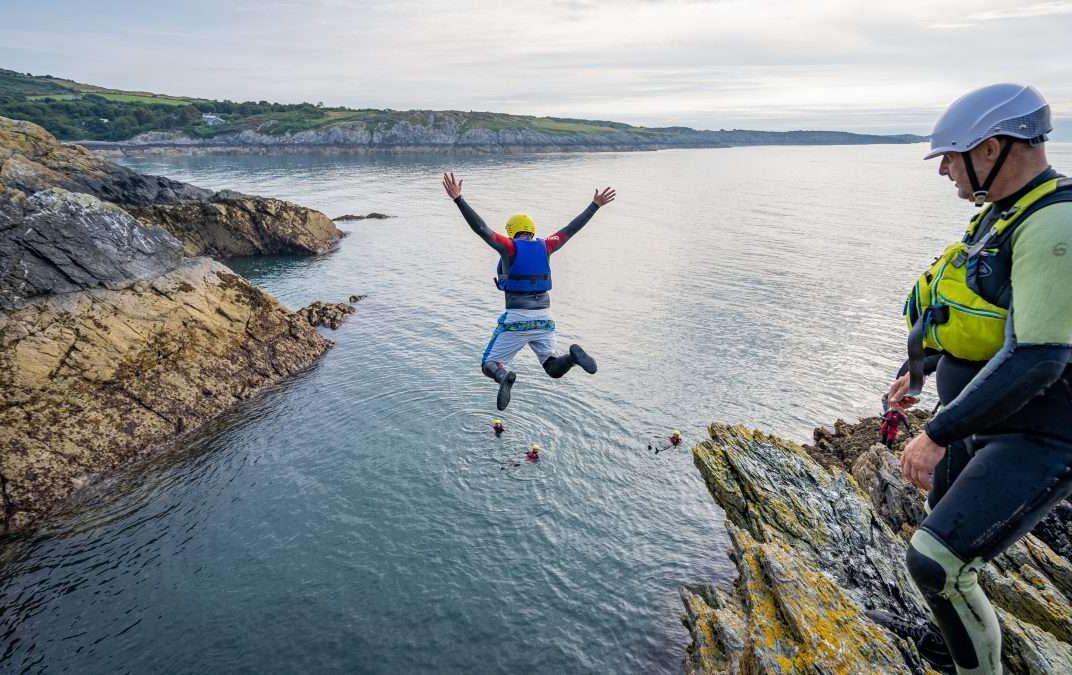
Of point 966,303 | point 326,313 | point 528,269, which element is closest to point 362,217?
point 326,313

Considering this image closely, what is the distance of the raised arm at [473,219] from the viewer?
10.3 meters

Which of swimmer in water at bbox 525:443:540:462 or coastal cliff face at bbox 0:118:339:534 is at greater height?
coastal cliff face at bbox 0:118:339:534

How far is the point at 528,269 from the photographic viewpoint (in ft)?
38.7

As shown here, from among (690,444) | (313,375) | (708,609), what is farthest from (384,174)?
(708,609)

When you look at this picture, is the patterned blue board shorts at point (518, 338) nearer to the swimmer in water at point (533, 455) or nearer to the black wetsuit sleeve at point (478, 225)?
the black wetsuit sleeve at point (478, 225)

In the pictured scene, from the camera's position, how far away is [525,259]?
11750mm

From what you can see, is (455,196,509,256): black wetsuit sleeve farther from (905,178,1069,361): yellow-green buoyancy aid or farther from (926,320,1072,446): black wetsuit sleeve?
(926,320,1072,446): black wetsuit sleeve

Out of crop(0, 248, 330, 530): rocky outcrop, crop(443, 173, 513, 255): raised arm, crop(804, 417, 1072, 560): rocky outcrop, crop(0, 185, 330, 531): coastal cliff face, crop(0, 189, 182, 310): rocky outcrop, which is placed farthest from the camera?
crop(0, 189, 182, 310): rocky outcrop

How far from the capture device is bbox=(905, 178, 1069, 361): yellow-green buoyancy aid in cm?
407

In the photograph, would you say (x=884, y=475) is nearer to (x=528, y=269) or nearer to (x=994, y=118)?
(x=528, y=269)

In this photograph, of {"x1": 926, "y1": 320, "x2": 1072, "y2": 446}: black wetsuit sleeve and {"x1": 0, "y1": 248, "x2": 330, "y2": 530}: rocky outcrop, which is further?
{"x1": 0, "y1": 248, "x2": 330, "y2": 530}: rocky outcrop

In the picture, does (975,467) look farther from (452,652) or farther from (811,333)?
(811,333)

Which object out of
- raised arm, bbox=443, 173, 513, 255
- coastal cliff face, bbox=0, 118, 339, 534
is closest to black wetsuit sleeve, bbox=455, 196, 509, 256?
raised arm, bbox=443, 173, 513, 255

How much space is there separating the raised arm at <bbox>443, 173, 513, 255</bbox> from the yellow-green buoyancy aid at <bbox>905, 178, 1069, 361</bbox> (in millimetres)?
6877
